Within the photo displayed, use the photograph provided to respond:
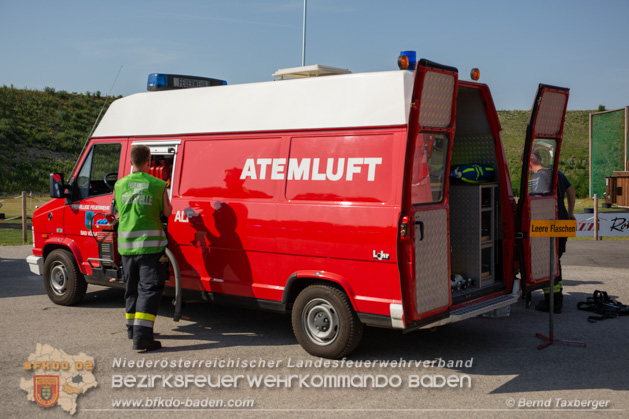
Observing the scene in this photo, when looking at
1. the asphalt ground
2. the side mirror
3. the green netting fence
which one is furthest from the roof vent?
the green netting fence

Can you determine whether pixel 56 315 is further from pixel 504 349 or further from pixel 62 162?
pixel 62 162

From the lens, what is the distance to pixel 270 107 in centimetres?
653

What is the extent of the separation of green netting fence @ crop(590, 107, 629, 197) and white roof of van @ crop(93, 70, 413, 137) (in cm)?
2529

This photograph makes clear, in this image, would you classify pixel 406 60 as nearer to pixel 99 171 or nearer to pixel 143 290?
pixel 143 290

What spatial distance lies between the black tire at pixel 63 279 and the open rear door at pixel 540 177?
5.38 meters

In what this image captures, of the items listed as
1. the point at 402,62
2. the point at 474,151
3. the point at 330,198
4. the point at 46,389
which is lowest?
the point at 46,389

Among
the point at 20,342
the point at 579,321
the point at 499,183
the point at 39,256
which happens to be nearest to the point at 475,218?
the point at 499,183

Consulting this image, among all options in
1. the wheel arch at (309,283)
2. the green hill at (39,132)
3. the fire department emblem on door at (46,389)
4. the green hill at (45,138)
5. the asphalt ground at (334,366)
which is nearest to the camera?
the asphalt ground at (334,366)

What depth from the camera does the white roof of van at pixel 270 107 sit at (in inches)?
223

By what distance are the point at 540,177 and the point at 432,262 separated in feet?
7.91

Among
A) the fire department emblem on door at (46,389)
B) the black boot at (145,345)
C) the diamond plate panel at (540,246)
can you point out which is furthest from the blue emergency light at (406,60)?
the fire department emblem on door at (46,389)

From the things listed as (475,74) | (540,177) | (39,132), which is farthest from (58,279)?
(39,132)

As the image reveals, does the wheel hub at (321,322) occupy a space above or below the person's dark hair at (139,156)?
below

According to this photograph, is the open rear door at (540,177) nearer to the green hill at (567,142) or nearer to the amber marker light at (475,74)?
the amber marker light at (475,74)
